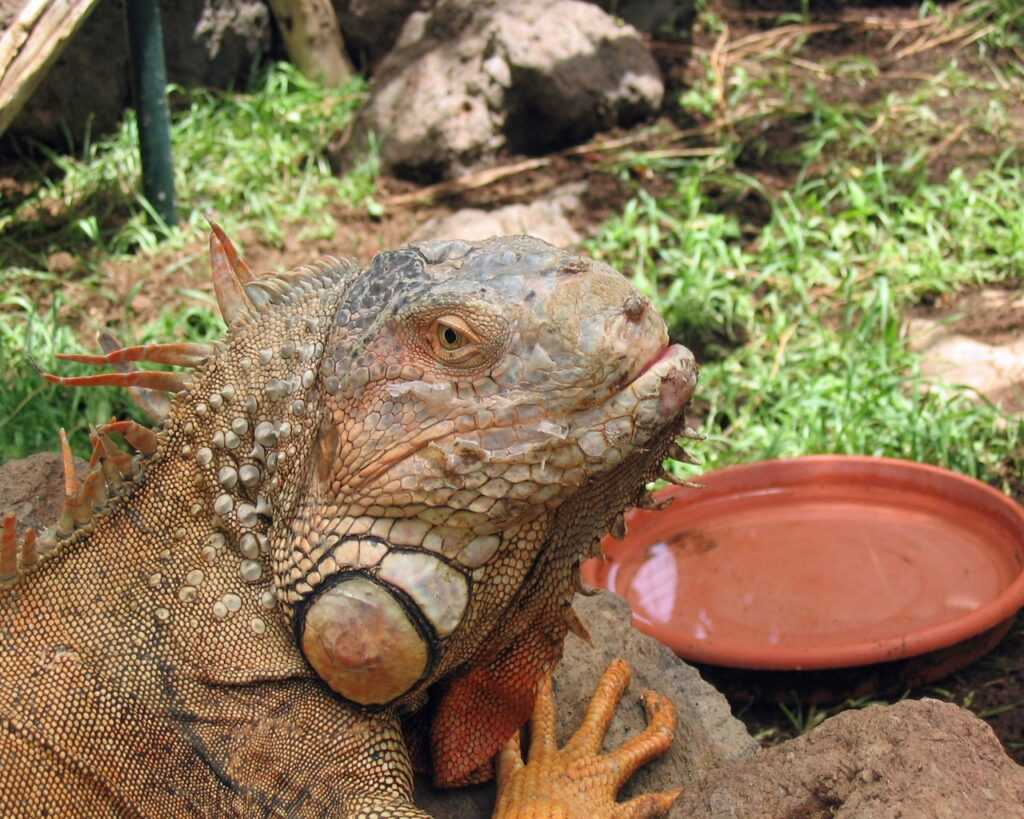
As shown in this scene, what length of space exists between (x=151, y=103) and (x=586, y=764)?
5.08m

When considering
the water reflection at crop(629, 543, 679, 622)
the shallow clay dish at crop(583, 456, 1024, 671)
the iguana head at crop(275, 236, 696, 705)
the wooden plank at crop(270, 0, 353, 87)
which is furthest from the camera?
Answer: the wooden plank at crop(270, 0, 353, 87)

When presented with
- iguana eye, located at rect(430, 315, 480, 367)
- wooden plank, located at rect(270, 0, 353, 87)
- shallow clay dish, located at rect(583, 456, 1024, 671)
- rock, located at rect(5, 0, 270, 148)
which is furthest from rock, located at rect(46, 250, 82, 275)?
iguana eye, located at rect(430, 315, 480, 367)

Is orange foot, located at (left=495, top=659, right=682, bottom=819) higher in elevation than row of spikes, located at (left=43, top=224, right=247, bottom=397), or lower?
lower

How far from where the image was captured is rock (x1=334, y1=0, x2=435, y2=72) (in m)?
9.11

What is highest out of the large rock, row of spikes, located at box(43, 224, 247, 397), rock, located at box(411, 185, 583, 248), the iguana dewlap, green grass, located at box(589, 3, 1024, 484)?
row of spikes, located at box(43, 224, 247, 397)

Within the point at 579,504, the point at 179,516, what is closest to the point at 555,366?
the point at 579,504

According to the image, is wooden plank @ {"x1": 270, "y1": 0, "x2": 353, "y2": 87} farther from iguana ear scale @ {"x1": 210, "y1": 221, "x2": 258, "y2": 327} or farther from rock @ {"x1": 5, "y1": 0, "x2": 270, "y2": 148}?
iguana ear scale @ {"x1": 210, "y1": 221, "x2": 258, "y2": 327}

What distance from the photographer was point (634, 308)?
2.27 m

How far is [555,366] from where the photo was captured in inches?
87.3

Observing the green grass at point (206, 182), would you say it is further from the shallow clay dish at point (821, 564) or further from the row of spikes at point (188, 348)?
the row of spikes at point (188, 348)

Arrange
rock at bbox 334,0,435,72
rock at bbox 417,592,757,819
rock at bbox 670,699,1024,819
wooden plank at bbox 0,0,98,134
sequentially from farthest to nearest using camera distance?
rock at bbox 334,0,435,72 < wooden plank at bbox 0,0,98,134 < rock at bbox 417,592,757,819 < rock at bbox 670,699,1024,819

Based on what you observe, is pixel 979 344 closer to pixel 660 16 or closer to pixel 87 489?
pixel 660 16

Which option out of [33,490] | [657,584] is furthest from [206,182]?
[33,490]

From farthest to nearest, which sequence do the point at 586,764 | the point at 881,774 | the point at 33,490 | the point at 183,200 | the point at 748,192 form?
1. the point at 748,192
2. the point at 183,200
3. the point at 33,490
4. the point at 586,764
5. the point at 881,774
